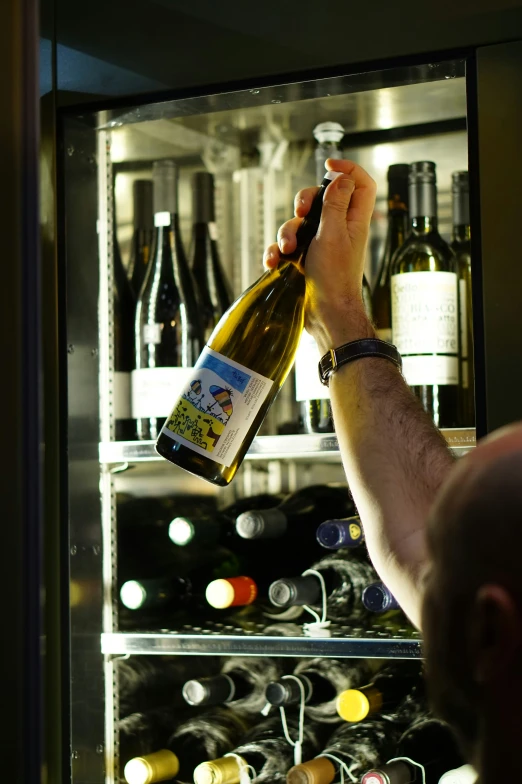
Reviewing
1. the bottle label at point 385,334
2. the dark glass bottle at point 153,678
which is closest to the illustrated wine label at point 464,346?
the bottle label at point 385,334

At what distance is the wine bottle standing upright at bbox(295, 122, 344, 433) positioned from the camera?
1.49m

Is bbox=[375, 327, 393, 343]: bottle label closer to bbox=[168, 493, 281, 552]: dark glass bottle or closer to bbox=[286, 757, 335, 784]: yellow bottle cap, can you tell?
bbox=[168, 493, 281, 552]: dark glass bottle

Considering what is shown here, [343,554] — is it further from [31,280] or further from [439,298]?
[31,280]

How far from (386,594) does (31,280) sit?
818 millimetres

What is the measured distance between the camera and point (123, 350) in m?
1.71

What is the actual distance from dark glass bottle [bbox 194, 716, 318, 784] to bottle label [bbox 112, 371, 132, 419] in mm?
533

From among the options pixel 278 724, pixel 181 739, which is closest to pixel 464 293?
pixel 278 724

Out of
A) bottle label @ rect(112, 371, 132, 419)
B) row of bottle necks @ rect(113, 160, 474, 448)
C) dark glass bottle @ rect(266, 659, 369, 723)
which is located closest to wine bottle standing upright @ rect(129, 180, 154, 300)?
row of bottle necks @ rect(113, 160, 474, 448)

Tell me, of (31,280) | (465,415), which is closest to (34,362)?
(31,280)

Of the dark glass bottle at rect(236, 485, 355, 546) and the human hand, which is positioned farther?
the dark glass bottle at rect(236, 485, 355, 546)

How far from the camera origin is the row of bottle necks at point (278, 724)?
1424 millimetres

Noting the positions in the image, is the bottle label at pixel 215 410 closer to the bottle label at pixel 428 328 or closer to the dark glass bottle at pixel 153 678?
the bottle label at pixel 428 328

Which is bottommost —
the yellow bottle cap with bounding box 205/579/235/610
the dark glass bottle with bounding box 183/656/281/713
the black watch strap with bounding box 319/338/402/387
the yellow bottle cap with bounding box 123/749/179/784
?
the yellow bottle cap with bounding box 123/749/179/784

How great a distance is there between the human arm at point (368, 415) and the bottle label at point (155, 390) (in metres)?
0.31
